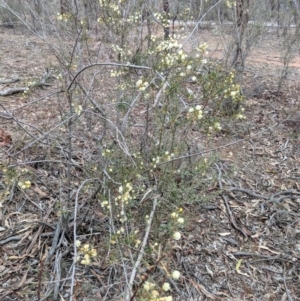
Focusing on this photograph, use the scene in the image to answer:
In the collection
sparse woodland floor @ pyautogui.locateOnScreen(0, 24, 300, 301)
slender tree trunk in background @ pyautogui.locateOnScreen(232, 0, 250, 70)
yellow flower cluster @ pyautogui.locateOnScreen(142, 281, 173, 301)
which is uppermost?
slender tree trunk in background @ pyautogui.locateOnScreen(232, 0, 250, 70)

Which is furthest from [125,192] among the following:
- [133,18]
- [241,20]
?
[241,20]

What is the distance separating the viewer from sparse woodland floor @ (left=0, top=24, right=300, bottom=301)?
2.37 m

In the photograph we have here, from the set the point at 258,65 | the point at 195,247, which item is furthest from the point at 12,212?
the point at 258,65

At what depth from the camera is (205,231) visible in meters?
3.06

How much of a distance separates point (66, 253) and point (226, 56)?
397 centimetres

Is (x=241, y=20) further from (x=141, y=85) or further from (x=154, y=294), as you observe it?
(x=154, y=294)

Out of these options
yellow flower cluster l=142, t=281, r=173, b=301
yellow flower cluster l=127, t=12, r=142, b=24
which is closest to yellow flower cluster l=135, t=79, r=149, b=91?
yellow flower cluster l=142, t=281, r=173, b=301

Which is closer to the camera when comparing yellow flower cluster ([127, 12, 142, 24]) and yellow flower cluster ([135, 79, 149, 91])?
yellow flower cluster ([135, 79, 149, 91])

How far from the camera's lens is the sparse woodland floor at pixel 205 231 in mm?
2365

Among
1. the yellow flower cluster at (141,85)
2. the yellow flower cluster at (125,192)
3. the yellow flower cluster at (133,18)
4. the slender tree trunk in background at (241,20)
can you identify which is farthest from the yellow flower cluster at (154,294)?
the slender tree trunk in background at (241,20)

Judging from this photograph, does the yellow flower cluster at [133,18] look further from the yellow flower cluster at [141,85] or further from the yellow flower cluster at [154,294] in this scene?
the yellow flower cluster at [154,294]

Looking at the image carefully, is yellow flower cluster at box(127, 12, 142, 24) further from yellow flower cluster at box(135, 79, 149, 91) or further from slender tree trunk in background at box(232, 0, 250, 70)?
yellow flower cluster at box(135, 79, 149, 91)

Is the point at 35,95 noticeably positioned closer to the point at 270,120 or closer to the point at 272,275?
the point at 270,120

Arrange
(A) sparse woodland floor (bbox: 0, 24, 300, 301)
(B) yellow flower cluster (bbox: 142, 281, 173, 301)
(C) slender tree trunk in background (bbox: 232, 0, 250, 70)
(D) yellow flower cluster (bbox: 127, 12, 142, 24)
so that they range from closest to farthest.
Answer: (B) yellow flower cluster (bbox: 142, 281, 173, 301)
(A) sparse woodland floor (bbox: 0, 24, 300, 301)
(D) yellow flower cluster (bbox: 127, 12, 142, 24)
(C) slender tree trunk in background (bbox: 232, 0, 250, 70)
